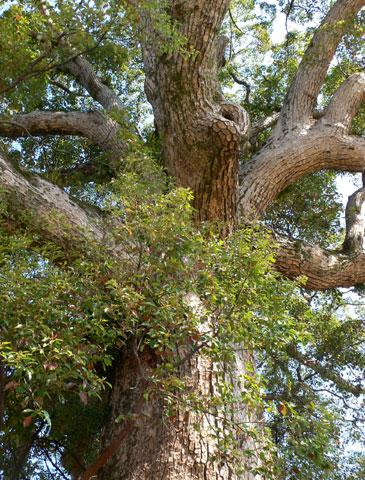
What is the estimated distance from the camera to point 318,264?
241 inches

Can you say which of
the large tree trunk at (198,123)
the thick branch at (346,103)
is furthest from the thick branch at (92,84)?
the thick branch at (346,103)

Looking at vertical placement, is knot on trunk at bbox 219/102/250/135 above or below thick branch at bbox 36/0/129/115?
below

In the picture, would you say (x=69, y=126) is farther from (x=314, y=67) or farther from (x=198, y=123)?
(x=314, y=67)

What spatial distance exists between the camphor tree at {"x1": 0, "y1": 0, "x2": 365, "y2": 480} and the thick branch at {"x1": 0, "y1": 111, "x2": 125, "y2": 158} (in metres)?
0.03

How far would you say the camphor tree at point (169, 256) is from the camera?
280 cm

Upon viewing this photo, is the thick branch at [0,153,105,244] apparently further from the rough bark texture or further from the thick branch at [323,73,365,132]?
the thick branch at [323,73,365,132]

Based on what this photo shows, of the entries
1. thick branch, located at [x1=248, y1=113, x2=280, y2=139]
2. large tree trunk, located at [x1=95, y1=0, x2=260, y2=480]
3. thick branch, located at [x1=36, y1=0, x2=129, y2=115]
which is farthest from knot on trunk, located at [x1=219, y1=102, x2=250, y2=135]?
thick branch, located at [x1=36, y1=0, x2=129, y2=115]

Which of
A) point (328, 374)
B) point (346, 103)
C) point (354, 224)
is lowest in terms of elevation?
point (328, 374)

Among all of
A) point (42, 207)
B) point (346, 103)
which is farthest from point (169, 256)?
point (346, 103)

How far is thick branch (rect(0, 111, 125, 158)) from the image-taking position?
6602 mm

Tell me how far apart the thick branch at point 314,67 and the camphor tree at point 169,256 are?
3 centimetres

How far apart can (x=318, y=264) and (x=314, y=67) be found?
10.3 feet

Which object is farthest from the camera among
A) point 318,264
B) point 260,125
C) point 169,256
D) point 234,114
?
point 260,125

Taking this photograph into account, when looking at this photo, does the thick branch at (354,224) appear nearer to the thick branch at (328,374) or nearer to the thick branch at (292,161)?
the thick branch at (292,161)
